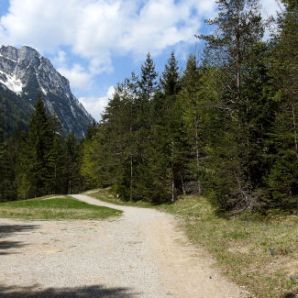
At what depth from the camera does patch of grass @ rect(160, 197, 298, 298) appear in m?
10.5

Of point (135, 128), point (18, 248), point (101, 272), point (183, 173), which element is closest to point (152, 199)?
point (183, 173)

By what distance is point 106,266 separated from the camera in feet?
42.2

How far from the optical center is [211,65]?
1018 inches

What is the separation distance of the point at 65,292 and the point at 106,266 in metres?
3.16

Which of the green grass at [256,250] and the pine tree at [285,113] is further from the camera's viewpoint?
the pine tree at [285,113]

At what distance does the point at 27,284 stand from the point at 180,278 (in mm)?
3798

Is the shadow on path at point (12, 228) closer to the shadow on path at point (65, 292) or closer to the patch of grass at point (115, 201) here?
the shadow on path at point (65, 292)

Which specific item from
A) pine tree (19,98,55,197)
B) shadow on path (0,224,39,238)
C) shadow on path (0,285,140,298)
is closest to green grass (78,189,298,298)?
shadow on path (0,285,140,298)

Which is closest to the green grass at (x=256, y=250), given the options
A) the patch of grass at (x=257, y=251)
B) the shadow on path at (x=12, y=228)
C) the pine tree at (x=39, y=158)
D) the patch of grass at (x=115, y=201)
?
the patch of grass at (x=257, y=251)

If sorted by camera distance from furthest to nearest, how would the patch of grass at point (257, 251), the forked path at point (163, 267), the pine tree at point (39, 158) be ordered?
the pine tree at point (39, 158)
the patch of grass at point (257, 251)
the forked path at point (163, 267)

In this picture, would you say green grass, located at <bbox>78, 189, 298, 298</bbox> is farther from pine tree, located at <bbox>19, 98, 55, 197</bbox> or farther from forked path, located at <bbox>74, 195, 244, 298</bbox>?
pine tree, located at <bbox>19, 98, 55, 197</bbox>

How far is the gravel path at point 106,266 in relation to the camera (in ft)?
32.9

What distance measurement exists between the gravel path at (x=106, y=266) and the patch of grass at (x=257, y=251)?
57cm

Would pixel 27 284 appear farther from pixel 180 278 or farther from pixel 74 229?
pixel 74 229
